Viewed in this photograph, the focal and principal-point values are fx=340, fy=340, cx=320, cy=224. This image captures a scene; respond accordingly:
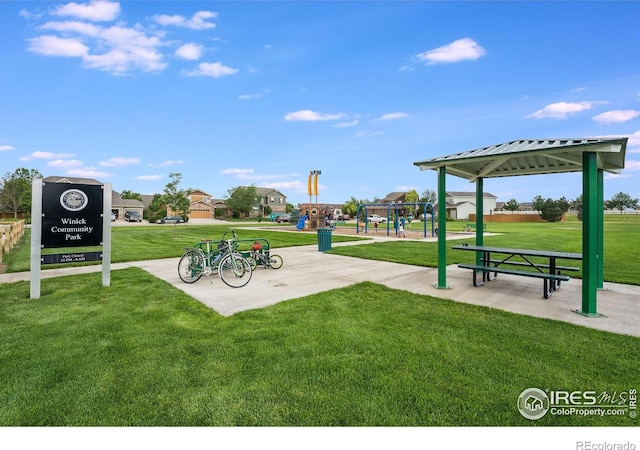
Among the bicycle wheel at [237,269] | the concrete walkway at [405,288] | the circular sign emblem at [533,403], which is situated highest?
the bicycle wheel at [237,269]

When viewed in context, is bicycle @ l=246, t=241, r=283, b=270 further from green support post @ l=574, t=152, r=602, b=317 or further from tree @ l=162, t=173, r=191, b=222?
tree @ l=162, t=173, r=191, b=222

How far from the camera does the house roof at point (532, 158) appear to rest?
5.23 meters

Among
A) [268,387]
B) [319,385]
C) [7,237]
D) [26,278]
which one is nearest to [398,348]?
[319,385]

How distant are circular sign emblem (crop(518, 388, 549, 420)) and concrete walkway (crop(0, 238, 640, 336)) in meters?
2.55

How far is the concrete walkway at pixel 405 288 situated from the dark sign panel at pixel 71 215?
1.91m

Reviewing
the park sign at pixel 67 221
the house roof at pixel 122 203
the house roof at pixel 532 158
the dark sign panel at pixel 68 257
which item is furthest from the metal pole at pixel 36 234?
the house roof at pixel 122 203

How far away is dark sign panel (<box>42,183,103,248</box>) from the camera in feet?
21.8

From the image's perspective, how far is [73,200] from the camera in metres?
6.92

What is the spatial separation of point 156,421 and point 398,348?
251 centimetres

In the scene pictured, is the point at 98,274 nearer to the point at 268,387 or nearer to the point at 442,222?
the point at 268,387

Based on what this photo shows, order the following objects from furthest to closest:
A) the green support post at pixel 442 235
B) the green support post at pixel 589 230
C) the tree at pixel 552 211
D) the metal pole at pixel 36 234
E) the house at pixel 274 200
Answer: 1. the house at pixel 274 200
2. the tree at pixel 552 211
3. the green support post at pixel 442 235
4. the metal pole at pixel 36 234
5. the green support post at pixel 589 230

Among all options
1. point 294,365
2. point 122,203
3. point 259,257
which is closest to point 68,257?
point 259,257

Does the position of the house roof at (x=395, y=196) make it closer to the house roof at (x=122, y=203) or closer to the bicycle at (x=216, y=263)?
the house roof at (x=122, y=203)

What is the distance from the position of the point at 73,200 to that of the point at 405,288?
704 centimetres
